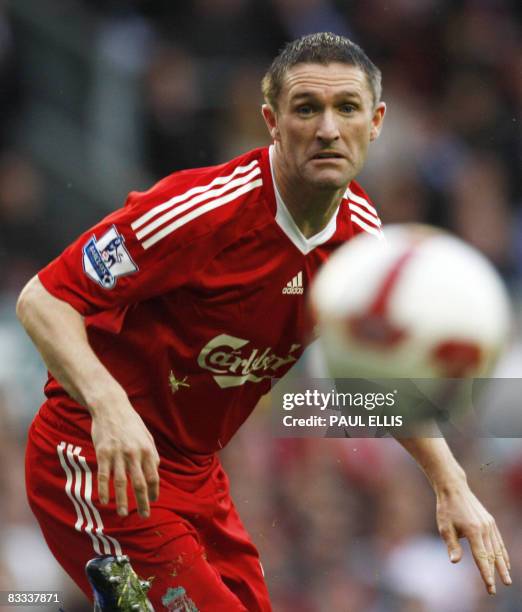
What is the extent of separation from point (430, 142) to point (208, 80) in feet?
6.06

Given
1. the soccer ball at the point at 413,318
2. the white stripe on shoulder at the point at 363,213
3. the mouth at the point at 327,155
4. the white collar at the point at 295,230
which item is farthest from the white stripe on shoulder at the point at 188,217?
the white stripe on shoulder at the point at 363,213

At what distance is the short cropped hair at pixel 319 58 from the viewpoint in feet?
14.1

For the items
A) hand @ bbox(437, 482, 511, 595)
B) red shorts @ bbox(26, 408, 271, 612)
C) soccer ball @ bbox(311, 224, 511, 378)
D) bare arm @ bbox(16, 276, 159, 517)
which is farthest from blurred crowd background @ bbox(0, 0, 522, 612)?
bare arm @ bbox(16, 276, 159, 517)

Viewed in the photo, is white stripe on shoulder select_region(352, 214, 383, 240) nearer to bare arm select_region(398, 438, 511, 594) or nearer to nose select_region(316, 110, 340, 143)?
nose select_region(316, 110, 340, 143)

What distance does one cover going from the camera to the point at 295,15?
10617 millimetres

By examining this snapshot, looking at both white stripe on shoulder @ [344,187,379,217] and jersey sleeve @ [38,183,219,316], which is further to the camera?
white stripe on shoulder @ [344,187,379,217]

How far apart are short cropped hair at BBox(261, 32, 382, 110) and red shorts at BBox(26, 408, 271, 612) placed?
129cm

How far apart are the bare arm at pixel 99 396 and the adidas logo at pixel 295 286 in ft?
2.30

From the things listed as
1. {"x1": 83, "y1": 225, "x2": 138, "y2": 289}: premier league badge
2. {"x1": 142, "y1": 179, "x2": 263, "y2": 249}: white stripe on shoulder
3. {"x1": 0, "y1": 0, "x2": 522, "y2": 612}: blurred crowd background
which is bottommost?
{"x1": 83, "y1": 225, "x2": 138, "y2": 289}: premier league badge

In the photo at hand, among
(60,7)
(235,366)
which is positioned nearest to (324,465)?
(235,366)

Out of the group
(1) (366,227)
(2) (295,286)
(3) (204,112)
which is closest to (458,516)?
(2) (295,286)

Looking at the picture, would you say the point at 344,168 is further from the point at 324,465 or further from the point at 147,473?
the point at 324,465

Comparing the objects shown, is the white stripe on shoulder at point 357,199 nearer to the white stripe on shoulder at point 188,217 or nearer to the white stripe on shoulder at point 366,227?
the white stripe on shoulder at point 366,227

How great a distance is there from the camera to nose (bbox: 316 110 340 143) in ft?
13.5
